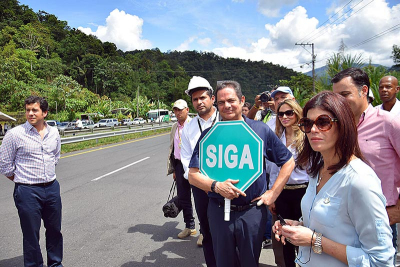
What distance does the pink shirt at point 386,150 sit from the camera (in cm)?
212

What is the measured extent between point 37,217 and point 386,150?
357 centimetres

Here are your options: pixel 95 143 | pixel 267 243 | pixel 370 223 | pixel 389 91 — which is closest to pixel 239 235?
pixel 370 223

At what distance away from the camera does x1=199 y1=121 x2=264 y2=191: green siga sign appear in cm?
224

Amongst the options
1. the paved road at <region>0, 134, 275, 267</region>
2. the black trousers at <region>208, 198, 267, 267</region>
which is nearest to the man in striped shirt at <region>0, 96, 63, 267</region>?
the paved road at <region>0, 134, 275, 267</region>

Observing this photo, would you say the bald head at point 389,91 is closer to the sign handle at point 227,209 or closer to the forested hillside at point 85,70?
the sign handle at point 227,209

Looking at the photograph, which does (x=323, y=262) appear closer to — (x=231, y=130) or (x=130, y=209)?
(x=231, y=130)

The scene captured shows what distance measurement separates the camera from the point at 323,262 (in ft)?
5.14

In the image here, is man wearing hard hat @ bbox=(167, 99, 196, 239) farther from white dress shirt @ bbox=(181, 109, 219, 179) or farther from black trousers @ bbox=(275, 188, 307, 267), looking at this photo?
black trousers @ bbox=(275, 188, 307, 267)

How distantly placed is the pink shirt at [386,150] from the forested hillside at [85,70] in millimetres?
38607

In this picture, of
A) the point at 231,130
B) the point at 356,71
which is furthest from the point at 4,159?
the point at 356,71

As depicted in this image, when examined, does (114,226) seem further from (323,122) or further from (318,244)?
(323,122)

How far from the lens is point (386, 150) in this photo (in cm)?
214

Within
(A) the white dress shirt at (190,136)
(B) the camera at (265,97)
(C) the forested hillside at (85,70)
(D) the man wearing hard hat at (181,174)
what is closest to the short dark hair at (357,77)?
(A) the white dress shirt at (190,136)

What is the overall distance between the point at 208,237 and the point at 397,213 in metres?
1.83
